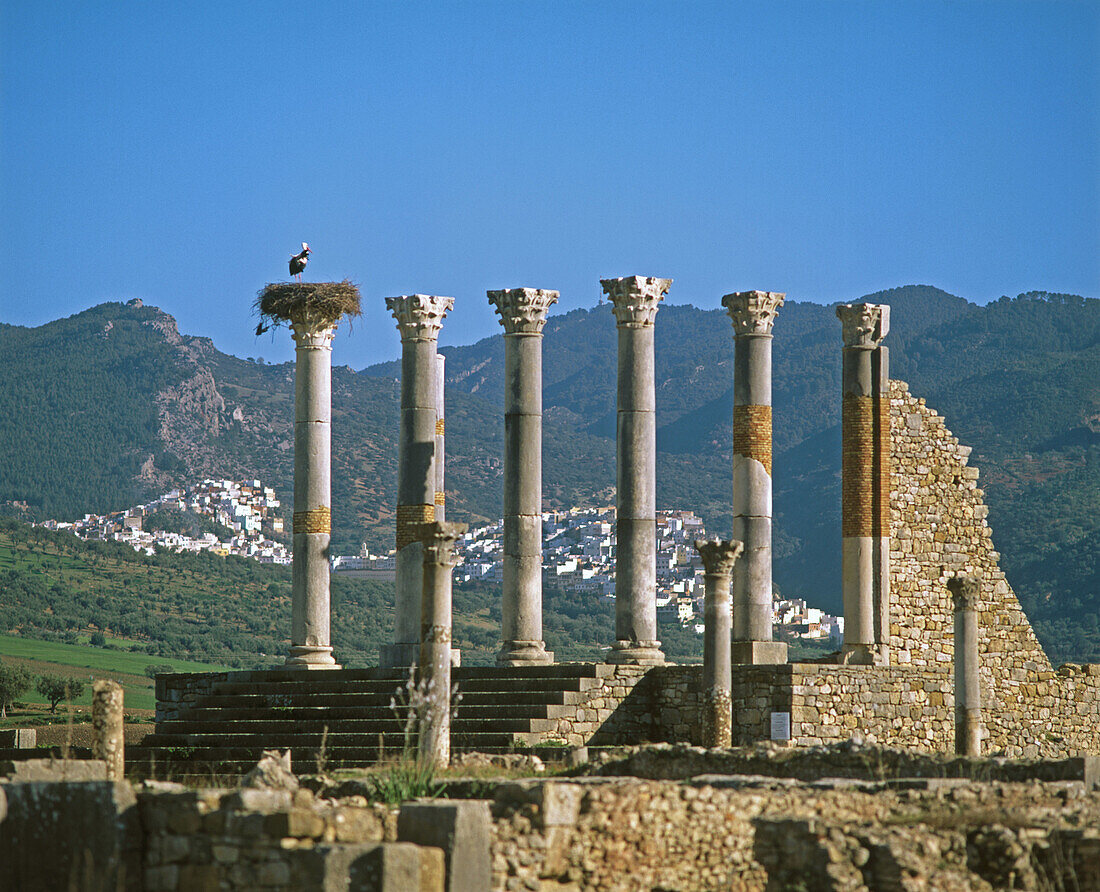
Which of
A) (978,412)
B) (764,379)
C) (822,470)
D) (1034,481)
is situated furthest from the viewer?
(822,470)

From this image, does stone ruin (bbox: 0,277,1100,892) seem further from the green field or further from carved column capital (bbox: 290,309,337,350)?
the green field

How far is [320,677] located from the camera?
34562 millimetres

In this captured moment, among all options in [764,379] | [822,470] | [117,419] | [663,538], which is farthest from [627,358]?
[117,419]

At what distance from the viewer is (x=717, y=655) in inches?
1138

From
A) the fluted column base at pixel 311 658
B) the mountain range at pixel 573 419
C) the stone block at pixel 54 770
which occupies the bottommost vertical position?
the stone block at pixel 54 770

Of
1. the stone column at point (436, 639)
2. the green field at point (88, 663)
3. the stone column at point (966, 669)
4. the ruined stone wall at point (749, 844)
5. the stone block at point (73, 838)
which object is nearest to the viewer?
the stone block at point (73, 838)

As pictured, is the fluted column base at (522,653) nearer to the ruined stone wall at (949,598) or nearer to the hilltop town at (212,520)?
the ruined stone wall at (949,598)

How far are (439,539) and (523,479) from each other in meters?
8.67

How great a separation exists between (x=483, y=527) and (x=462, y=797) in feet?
335

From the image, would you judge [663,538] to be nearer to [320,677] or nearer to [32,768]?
[320,677]

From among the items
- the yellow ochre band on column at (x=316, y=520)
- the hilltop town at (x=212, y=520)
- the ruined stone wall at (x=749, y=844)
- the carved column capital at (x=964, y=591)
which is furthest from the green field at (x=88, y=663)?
the ruined stone wall at (x=749, y=844)

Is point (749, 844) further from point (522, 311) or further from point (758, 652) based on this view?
point (522, 311)

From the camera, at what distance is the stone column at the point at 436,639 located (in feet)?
86.4

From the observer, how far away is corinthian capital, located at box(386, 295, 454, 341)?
119 ft
